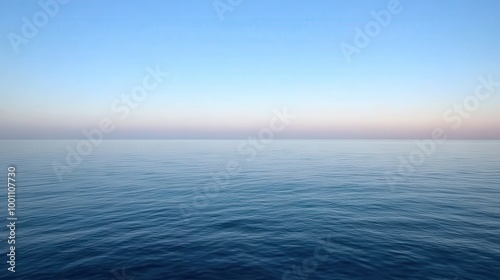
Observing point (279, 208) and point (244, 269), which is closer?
point (244, 269)

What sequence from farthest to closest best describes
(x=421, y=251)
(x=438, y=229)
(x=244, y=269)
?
(x=438, y=229) → (x=421, y=251) → (x=244, y=269)

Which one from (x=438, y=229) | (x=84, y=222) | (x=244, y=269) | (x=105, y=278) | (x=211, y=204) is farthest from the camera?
(x=211, y=204)

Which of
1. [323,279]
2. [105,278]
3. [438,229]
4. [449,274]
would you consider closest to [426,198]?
[438,229]

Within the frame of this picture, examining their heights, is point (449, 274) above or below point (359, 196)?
below

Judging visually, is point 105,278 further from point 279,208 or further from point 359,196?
point 359,196

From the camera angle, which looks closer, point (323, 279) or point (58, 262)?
point (323, 279)

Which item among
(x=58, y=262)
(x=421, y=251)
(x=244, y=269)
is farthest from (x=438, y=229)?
(x=58, y=262)

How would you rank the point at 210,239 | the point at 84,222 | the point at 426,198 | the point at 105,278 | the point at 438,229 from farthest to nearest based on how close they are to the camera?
the point at 426,198, the point at 84,222, the point at 438,229, the point at 210,239, the point at 105,278

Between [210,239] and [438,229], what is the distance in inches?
708

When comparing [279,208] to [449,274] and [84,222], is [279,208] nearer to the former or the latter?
[449,274]

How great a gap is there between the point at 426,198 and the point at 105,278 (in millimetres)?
33267

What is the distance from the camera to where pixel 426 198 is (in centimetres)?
2878

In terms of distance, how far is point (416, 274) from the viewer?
41.5ft

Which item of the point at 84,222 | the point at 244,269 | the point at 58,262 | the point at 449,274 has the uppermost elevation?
the point at 84,222
